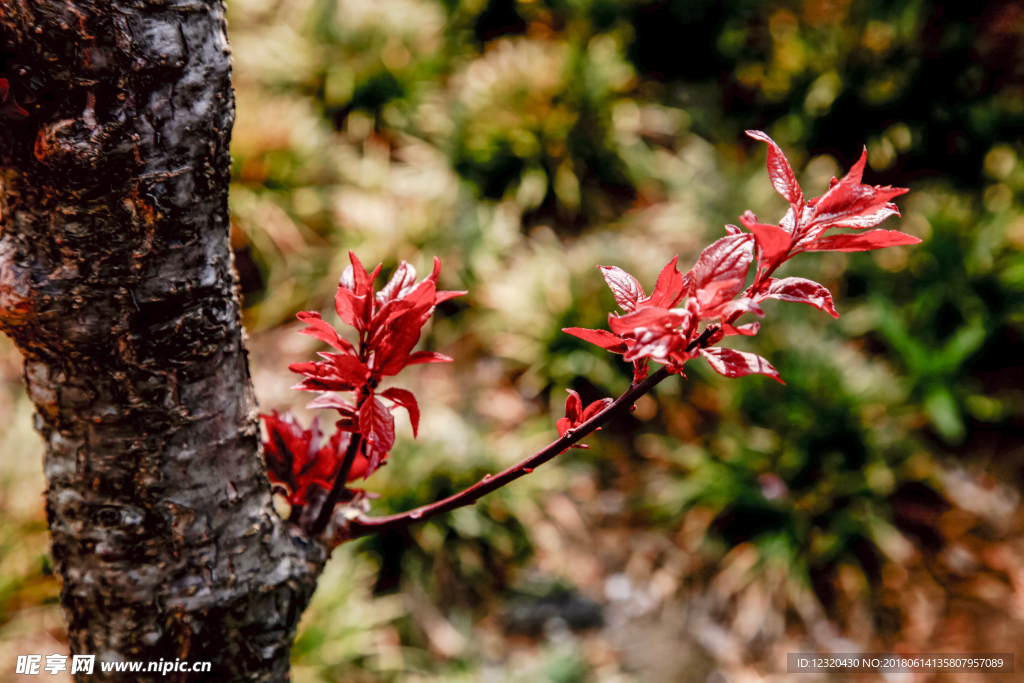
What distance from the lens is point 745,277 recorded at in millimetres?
485

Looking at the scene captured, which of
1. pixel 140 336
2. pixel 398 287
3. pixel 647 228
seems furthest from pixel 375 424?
pixel 647 228

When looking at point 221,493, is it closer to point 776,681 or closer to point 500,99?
point 776,681

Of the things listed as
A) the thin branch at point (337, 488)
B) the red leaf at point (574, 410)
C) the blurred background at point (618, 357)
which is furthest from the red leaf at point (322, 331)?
the blurred background at point (618, 357)

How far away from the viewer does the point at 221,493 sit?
0.74m

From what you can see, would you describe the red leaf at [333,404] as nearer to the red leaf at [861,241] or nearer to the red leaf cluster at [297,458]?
the red leaf cluster at [297,458]

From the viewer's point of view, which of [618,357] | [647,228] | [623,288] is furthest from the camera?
[647,228]

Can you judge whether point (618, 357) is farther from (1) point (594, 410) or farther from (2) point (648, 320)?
(2) point (648, 320)

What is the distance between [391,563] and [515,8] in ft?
13.6

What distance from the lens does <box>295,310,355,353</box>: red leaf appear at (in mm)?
608

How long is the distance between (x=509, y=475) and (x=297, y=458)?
340 millimetres

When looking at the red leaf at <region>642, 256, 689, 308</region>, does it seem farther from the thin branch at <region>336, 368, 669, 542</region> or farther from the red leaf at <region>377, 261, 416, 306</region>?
the red leaf at <region>377, 261, 416, 306</region>

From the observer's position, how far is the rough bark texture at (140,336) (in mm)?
557

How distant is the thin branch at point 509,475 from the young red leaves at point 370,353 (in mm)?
95

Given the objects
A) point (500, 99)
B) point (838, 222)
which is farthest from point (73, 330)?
point (500, 99)
